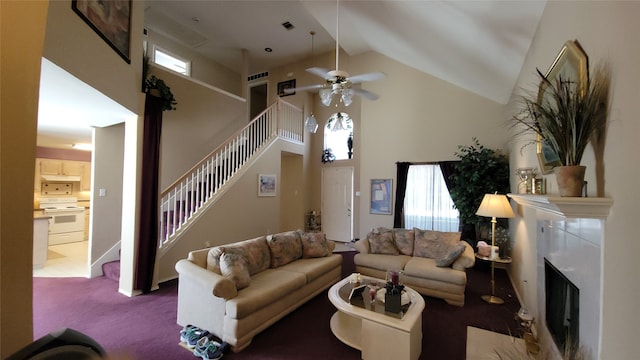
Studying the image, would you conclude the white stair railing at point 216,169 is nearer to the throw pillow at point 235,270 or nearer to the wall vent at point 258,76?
the throw pillow at point 235,270

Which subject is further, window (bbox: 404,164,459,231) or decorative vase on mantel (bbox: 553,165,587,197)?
window (bbox: 404,164,459,231)

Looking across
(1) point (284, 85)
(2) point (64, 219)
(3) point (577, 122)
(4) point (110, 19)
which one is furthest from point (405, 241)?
(2) point (64, 219)

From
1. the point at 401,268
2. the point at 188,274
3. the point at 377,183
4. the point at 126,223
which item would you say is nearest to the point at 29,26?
the point at 188,274

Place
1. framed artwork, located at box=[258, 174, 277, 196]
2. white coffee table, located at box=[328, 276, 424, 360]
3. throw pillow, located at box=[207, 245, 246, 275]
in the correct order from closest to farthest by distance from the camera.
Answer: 1. white coffee table, located at box=[328, 276, 424, 360]
2. throw pillow, located at box=[207, 245, 246, 275]
3. framed artwork, located at box=[258, 174, 277, 196]

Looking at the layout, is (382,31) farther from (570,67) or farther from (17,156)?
(17,156)

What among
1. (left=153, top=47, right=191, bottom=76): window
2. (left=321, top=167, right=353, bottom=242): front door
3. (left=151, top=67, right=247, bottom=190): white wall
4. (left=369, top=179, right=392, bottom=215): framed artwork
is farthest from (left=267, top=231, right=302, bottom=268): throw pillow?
(left=153, top=47, right=191, bottom=76): window

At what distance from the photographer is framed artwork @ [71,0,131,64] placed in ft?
8.22

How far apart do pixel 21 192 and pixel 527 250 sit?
4165 mm

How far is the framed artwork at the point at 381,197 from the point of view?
5793 mm

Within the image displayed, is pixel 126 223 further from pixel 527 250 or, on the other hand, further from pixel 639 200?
pixel 527 250

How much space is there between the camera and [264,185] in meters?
5.63

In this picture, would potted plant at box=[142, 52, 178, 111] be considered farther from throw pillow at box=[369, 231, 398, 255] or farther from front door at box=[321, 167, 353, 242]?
front door at box=[321, 167, 353, 242]

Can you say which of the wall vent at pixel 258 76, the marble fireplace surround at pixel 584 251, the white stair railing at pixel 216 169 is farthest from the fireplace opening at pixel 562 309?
the wall vent at pixel 258 76

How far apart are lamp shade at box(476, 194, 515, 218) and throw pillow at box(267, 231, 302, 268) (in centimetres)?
261
